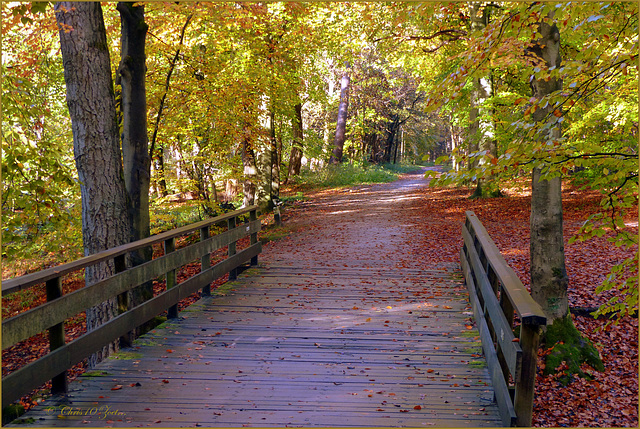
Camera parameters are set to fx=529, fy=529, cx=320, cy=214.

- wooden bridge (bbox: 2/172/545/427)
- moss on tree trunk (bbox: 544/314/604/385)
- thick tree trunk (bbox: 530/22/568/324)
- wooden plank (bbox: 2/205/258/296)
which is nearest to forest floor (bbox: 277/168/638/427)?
moss on tree trunk (bbox: 544/314/604/385)

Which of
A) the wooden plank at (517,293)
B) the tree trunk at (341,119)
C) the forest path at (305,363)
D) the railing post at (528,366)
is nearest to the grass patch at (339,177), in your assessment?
the tree trunk at (341,119)

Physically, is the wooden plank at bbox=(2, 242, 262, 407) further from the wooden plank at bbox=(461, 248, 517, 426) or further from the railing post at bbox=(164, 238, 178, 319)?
the wooden plank at bbox=(461, 248, 517, 426)

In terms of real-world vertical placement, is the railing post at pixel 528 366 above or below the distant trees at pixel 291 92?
below

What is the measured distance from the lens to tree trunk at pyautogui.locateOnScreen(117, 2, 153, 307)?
7445 mm

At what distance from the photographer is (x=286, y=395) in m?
4.27

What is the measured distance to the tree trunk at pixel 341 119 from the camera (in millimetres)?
29112

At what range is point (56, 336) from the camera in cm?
401

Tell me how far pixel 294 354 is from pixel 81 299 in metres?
2.07

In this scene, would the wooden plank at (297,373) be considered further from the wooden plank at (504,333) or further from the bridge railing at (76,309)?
the wooden plank at (504,333)

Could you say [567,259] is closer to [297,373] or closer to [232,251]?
[232,251]

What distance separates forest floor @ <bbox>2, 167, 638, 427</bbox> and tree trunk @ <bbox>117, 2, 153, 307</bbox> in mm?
2725

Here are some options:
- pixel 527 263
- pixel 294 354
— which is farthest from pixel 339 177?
pixel 294 354

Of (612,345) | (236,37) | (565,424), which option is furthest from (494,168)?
(236,37)

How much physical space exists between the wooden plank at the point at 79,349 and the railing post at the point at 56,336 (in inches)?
2.9
